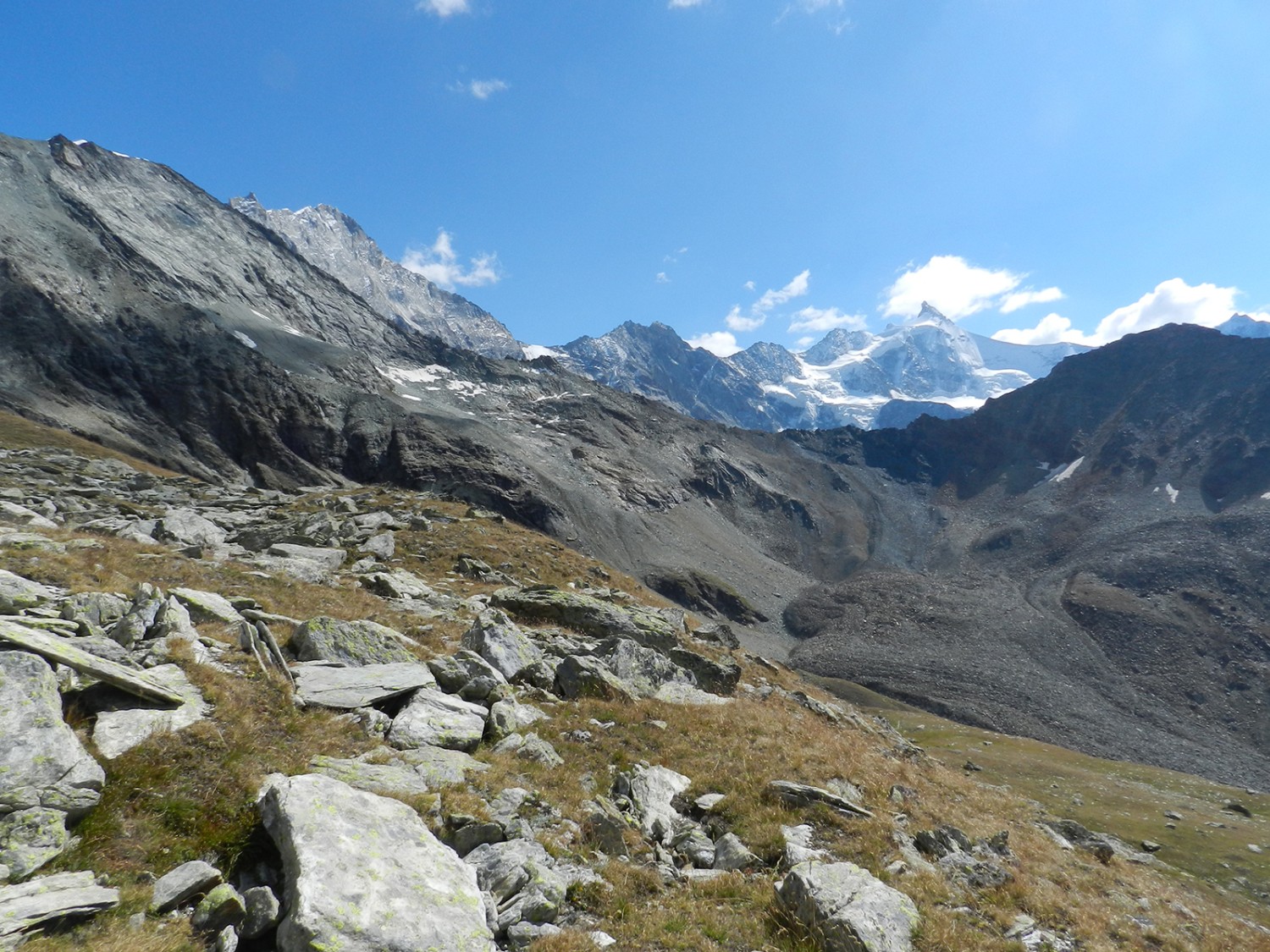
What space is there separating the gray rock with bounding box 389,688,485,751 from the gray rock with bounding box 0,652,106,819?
529cm

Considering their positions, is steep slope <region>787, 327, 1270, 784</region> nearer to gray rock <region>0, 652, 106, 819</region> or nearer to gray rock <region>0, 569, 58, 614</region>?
gray rock <region>0, 569, 58, 614</region>

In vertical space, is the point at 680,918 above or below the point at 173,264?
below

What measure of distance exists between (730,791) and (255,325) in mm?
200980

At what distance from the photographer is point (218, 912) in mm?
6758

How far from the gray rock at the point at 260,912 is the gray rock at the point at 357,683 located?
5914 mm

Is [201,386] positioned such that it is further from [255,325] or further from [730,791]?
[730,791]

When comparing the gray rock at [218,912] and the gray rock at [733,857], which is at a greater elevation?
the gray rock at [218,912]

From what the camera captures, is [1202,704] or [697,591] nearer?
[1202,704]

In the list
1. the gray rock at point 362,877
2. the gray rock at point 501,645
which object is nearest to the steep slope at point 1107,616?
the gray rock at point 501,645

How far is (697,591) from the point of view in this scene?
4993 inches

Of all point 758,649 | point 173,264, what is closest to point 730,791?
point 758,649

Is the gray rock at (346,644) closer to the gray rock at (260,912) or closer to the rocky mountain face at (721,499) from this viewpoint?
the gray rock at (260,912)

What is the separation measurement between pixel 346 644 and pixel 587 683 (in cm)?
688

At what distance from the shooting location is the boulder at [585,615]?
26.6 meters
